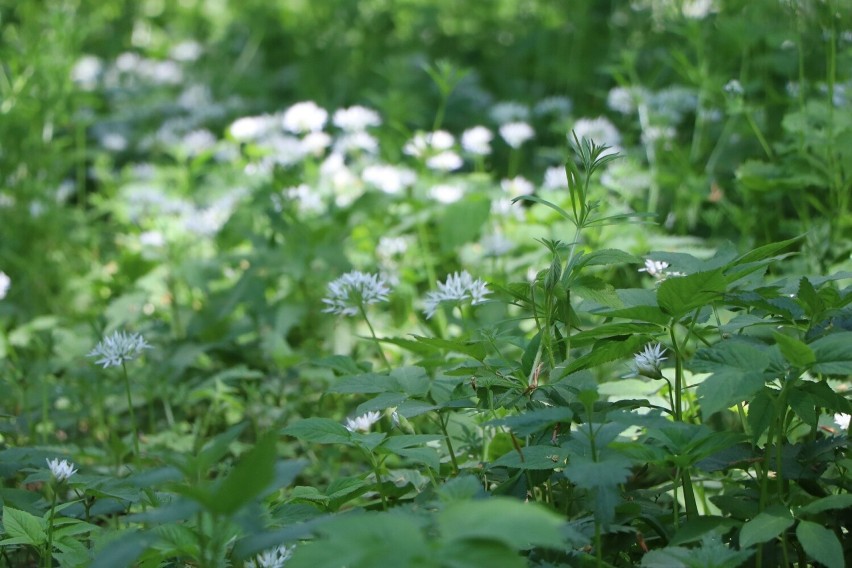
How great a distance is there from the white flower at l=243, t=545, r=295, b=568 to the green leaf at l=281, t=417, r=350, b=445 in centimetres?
16

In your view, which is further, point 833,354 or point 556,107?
point 556,107

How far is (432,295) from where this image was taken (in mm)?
1710

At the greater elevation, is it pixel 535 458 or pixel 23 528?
pixel 535 458

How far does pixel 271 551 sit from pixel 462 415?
22.5 inches

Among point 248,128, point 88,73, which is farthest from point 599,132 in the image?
point 88,73

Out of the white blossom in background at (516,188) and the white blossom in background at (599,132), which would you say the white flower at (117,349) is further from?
the white blossom in background at (599,132)

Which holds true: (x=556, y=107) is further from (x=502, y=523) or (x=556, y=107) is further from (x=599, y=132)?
(x=502, y=523)

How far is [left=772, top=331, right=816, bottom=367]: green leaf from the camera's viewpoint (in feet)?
3.83

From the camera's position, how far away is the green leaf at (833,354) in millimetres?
1159

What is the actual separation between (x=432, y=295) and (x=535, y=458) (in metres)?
0.48

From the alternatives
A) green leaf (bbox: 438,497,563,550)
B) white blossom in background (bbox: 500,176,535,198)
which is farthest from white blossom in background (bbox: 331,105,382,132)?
green leaf (bbox: 438,497,563,550)

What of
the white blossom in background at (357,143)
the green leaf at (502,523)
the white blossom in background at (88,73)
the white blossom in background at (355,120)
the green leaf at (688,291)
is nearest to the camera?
the green leaf at (502,523)

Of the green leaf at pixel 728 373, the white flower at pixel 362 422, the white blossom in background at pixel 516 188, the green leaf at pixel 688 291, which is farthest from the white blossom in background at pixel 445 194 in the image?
the green leaf at pixel 728 373

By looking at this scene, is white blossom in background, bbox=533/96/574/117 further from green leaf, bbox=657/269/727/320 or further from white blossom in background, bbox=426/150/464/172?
green leaf, bbox=657/269/727/320
